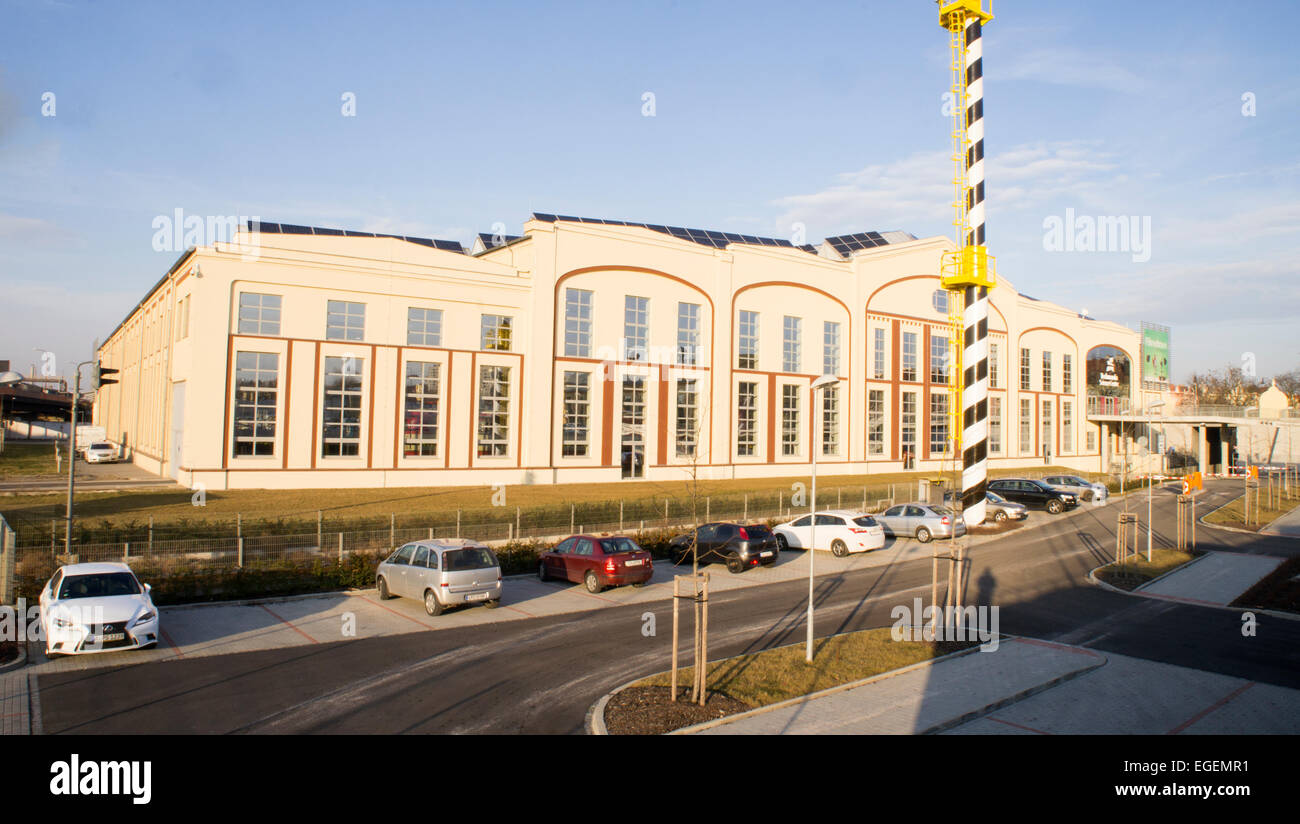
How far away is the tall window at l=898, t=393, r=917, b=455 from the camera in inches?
2142

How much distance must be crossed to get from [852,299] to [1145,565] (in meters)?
31.6

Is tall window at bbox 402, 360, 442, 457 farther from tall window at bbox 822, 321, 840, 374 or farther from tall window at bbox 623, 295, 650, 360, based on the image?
tall window at bbox 822, 321, 840, 374

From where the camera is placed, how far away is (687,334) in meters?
45.4

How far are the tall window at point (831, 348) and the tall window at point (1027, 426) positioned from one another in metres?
20.8

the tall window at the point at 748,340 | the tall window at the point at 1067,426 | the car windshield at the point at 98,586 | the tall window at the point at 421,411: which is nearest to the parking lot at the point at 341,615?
the car windshield at the point at 98,586

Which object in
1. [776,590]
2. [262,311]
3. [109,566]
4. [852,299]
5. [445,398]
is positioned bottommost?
[776,590]

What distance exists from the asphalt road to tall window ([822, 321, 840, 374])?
30703 millimetres

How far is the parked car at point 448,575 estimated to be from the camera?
16656 millimetres

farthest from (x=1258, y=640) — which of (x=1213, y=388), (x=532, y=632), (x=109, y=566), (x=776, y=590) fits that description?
(x=1213, y=388)

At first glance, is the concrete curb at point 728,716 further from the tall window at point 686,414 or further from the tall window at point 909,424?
the tall window at point 909,424

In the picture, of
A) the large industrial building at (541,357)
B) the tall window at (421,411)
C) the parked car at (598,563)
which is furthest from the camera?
the tall window at (421,411)

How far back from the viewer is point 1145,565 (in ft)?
73.8

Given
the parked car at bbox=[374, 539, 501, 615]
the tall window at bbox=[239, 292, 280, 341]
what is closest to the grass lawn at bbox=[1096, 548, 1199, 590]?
the parked car at bbox=[374, 539, 501, 615]
